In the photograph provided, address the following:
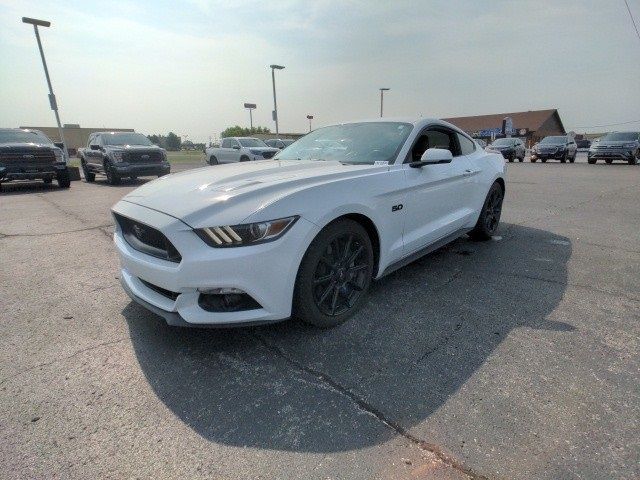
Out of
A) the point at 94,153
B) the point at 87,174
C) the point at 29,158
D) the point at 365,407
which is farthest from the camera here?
the point at 87,174

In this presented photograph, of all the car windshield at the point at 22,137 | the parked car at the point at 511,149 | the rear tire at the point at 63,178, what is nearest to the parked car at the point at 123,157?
the rear tire at the point at 63,178

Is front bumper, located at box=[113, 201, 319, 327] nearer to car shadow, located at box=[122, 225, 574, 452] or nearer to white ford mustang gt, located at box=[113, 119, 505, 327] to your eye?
white ford mustang gt, located at box=[113, 119, 505, 327]

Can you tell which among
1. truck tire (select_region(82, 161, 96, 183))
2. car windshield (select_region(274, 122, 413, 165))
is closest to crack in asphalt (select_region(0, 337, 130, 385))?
car windshield (select_region(274, 122, 413, 165))

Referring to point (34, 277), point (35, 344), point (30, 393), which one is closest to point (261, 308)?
point (30, 393)

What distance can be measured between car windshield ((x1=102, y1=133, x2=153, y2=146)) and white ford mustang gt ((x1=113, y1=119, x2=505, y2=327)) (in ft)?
36.1

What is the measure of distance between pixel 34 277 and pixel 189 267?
9.24ft

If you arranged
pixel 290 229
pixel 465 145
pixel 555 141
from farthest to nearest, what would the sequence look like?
1. pixel 555 141
2. pixel 465 145
3. pixel 290 229

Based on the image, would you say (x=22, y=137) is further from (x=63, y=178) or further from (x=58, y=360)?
(x=58, y=360)

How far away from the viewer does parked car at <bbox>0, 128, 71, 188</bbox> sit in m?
10.1

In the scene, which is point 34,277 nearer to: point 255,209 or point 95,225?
point 95,225

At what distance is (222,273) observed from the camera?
212 centimetres

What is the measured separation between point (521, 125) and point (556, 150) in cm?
3730

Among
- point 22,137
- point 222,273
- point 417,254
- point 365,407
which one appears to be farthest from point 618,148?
point 22,137

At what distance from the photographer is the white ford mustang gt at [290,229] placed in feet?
7.08
